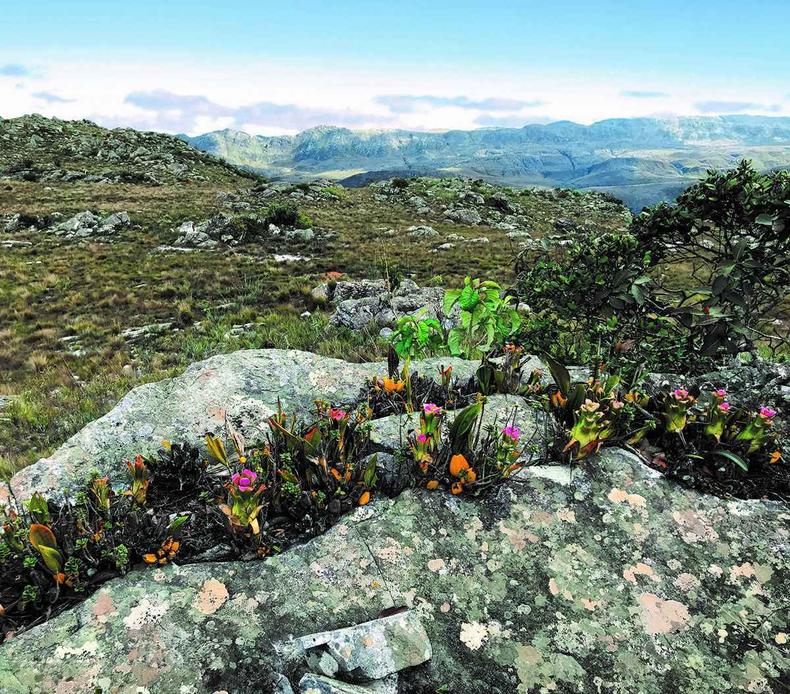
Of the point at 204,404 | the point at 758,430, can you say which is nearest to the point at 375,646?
the point at 204,404

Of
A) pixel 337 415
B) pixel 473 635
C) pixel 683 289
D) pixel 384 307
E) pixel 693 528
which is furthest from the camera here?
pixel 384 307

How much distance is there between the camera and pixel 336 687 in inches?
70.9

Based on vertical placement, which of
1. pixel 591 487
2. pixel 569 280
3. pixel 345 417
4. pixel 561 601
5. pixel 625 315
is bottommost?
pixel 561 601

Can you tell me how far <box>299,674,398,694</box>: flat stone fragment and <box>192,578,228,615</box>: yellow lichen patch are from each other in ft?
1.91

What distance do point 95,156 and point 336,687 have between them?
76.9 m

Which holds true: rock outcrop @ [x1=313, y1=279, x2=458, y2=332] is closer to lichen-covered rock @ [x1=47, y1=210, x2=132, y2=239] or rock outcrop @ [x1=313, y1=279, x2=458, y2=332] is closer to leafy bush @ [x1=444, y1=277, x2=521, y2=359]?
leafy bush @ [x1=444, y1=277, x2=521, y2=359]

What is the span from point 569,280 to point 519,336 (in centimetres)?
81

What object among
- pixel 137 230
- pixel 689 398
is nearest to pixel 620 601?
pixel 689 398

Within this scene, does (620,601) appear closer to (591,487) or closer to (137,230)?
(591,487)

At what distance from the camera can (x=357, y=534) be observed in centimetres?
256

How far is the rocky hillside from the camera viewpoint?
51344 millimetres

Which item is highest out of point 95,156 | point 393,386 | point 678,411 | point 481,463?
point 95,156

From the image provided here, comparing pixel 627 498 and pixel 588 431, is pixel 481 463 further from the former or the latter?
pixel 627 498

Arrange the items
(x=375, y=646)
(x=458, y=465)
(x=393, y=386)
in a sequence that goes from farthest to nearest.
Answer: (x=393, y=386) → (x=458, y=465) → (x=375, y=646)
